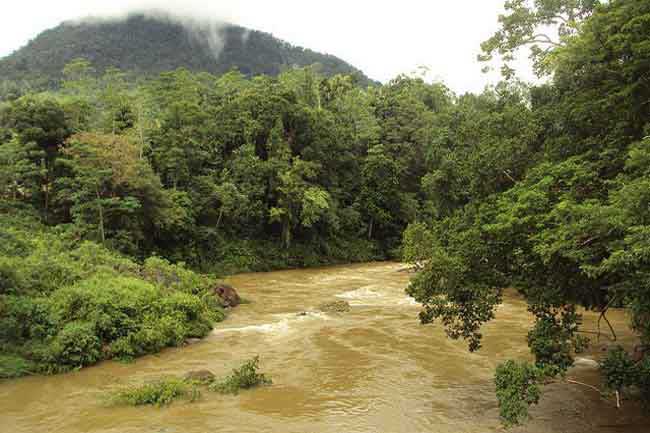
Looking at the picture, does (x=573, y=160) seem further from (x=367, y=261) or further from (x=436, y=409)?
(x=367, y=261)

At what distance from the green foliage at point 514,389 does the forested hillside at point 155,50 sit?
74006 millimetres

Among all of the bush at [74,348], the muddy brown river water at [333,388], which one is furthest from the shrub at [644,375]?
the bush at [74,348]

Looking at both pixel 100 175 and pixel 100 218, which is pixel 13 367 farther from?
pixel 100 175

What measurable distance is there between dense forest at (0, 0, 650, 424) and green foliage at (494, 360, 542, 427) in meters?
0.03

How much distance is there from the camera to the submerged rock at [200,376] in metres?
11.2

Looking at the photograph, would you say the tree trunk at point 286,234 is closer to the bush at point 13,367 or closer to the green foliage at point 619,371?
the bush at point 13,367

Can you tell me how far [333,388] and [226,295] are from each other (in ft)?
32.5

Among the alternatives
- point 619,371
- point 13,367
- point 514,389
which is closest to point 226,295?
point 13,367

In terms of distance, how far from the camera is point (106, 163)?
67.8 ft

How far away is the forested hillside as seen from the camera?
8785 centimetres

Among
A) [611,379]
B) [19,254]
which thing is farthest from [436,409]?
[19,254]

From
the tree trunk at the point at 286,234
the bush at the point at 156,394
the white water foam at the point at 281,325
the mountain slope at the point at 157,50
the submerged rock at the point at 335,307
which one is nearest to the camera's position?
the bush at the point at 156,394

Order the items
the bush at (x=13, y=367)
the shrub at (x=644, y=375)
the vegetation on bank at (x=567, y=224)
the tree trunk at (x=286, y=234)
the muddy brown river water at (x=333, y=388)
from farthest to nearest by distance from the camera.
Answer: the tree trunk at (x=286, y=234) < the bush at (x=13, y=367) < the muddy brown river water at (x=333, y=388) < the shrub at (x=644, y=375) < the vegetation on bank at (x=567, y=224)

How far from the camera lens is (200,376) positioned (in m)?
11.4
